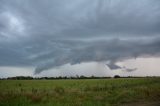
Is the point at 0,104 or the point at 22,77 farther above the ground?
the point at 22,77

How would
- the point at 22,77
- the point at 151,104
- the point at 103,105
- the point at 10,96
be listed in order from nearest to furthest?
the point at 151,104 < the point at 103,105 < the point at 10,96 < the point at 22,77

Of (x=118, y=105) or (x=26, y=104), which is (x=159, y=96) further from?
(x=26, y=104)

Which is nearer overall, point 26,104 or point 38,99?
point 26,104

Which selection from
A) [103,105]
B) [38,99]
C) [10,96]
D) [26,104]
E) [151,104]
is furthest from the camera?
[10,96]

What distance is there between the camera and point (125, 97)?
99.0ft

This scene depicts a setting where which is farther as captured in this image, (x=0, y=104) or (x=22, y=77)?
(x=22, y=77)

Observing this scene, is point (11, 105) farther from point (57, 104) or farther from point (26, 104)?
point (57, 104)

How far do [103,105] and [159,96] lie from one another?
7031 mm

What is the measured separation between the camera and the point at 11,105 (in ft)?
85.6

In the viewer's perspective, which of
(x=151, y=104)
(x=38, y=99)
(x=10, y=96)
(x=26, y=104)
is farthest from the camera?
(x=10, y=96)

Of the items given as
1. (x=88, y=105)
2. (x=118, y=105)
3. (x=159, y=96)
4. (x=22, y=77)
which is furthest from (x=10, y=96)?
(x=22, y=77)

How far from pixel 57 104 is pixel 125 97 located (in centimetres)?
840

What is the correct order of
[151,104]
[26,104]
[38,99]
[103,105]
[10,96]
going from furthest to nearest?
[10,96] < [38,99] < [26,104] < [103,105] < [151,104]

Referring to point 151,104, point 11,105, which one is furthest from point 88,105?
point 11,105
